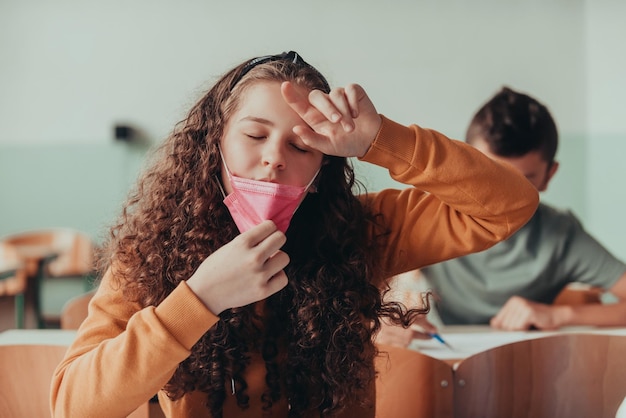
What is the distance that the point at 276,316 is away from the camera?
1.35 m

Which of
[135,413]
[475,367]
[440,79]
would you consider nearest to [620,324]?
[475,367]

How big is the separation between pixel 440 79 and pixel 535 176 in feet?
8.90

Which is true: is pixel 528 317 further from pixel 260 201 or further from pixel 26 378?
pixel 26 378

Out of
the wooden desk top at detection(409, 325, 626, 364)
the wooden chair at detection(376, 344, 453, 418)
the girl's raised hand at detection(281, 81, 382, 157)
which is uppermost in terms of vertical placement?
the girl's raised hand at detection(281, 81, 382, 157)

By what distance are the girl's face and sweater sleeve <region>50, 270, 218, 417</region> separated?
0.25 m

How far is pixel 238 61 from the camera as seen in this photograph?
500 centimetres

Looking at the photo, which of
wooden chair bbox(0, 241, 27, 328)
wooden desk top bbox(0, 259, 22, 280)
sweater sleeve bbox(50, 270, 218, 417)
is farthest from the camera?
wooden chair bbox(0, 241, 27, 328)

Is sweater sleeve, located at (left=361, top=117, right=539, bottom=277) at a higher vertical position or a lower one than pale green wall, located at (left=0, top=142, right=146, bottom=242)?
higher

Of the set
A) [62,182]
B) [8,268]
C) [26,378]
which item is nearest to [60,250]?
[62,182]

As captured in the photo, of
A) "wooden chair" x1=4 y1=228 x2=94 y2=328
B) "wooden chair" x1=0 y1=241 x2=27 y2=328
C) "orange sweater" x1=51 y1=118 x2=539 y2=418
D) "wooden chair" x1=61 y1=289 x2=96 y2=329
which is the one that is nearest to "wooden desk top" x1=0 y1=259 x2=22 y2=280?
"wooden chair" x1=0 y1=241 x2=27 y2=328

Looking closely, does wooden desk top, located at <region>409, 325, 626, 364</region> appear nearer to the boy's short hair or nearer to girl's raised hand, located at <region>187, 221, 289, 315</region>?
the boy's short hair

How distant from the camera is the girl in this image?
117 centimetres

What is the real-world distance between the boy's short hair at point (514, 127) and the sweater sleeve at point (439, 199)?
1039mm

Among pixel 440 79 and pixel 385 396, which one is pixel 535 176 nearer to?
pixel 385 396
